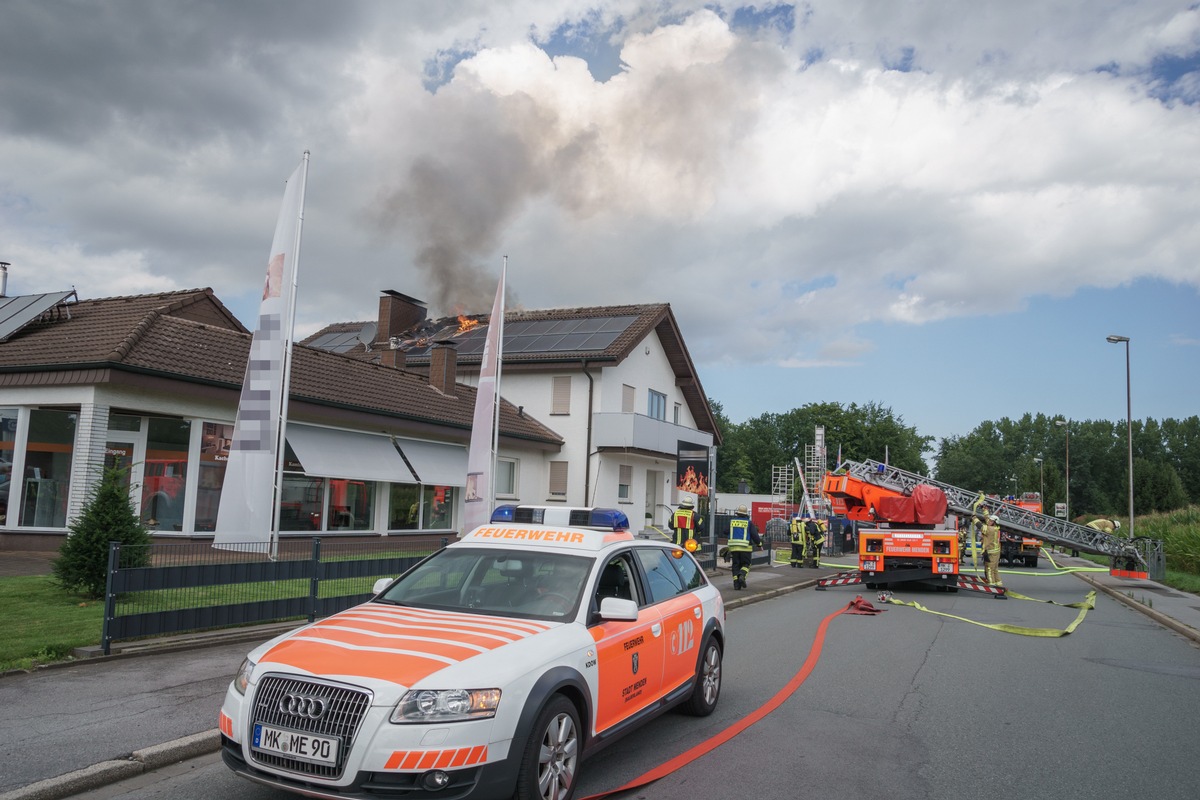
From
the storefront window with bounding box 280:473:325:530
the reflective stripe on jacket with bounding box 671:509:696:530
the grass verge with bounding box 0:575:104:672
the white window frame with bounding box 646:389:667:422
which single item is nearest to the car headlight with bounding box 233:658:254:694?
the grass verge with bounding box 0:575:104:672

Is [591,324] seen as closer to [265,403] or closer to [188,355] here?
[188,355]

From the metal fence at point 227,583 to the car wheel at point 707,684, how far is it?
5.36 m

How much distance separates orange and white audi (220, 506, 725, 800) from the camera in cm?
404

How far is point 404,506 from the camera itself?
21609mm

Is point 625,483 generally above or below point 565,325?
below

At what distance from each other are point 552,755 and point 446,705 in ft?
2.60

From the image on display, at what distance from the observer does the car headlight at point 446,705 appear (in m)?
4.06

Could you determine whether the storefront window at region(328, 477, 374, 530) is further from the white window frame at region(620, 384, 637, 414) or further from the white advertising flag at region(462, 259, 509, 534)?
the white window frame at region(620, 384, 637, 414)

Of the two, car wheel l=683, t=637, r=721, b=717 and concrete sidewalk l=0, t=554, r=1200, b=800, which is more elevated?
car wheel l=683, t=637, r=721, b=717

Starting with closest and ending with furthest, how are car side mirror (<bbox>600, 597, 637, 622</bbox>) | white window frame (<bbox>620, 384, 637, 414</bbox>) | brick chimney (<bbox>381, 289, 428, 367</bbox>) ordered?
car side mirror (<bbox>600, 597, 637, 622</bbox>)
white window frame (<bbox>620, 384, 637, 414</bbox>)
brick chimney (<bbox>381, 289, 428, 367</bbox>)

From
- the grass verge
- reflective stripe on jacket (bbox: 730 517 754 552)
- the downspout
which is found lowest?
the grass verge

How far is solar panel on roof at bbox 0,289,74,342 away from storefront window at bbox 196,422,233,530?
4.12 m

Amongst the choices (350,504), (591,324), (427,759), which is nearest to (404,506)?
(350,504)

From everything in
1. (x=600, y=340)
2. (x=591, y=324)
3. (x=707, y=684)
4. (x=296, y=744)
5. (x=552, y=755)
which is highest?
(x=591, y=324)
